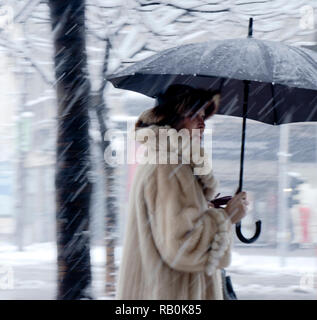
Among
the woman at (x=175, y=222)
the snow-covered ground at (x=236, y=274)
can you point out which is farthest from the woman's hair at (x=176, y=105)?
the snow-covered ground at (x=236, y=274)

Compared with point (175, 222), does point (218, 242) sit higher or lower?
lower

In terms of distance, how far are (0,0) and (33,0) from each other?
0.69m

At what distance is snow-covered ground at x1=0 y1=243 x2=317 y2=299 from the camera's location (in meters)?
7.53

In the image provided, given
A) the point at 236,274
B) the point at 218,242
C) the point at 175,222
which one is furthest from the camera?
the point at 236,274

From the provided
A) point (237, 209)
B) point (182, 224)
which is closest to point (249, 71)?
point (237, 209)

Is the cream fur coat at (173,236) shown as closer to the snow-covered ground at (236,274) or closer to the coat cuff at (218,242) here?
the coat cuff at (218,242)

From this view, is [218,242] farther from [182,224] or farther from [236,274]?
[236,274]

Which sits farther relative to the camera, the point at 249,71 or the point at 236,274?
the point at 236,274

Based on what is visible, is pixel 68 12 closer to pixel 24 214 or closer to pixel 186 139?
pixel 186 139

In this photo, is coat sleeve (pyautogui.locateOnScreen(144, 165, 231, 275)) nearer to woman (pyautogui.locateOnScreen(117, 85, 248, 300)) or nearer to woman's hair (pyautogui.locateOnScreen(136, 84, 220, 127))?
woman (pyautogui.locateOnScreen(117, 85, 248, 300))

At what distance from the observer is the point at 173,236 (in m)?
2.13

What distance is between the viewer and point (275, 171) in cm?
1071

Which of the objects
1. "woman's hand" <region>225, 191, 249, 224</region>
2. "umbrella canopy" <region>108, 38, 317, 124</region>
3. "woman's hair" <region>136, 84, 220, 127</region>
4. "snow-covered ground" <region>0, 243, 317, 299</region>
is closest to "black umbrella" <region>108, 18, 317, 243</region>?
"umbrella canopy" <region>108, 38, 317, 124</region>

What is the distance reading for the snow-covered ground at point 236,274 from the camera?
753 cm
